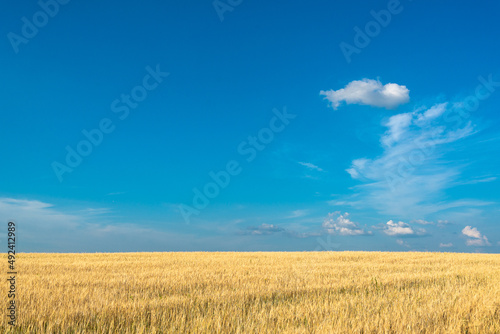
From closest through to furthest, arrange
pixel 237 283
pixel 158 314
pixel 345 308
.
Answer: pixel 158 314
pixel 345 308
pixel 237 283

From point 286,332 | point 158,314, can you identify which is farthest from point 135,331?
point 286,332

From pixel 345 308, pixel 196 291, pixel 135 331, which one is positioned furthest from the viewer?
pixel 196 291

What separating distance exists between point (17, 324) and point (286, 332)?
471 cm

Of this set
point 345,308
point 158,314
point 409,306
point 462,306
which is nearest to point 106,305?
point 158,314

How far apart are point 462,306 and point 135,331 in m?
6.78

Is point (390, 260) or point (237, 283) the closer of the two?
point (237, 283)

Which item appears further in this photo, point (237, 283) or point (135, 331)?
point (237, 283)

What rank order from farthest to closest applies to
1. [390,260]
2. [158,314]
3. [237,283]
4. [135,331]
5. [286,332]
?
1. [390,260]
2. [237,283]
3. [158,314]
4. [135,331]
5. [286,332]

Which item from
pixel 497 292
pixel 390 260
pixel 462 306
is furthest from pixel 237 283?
pixel 390 260

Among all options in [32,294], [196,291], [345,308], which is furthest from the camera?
[196,291]

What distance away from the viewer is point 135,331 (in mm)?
6285

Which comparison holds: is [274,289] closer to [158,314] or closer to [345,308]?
[345,308]

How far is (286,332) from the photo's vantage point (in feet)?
18.8

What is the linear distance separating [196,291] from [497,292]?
8352 mm
